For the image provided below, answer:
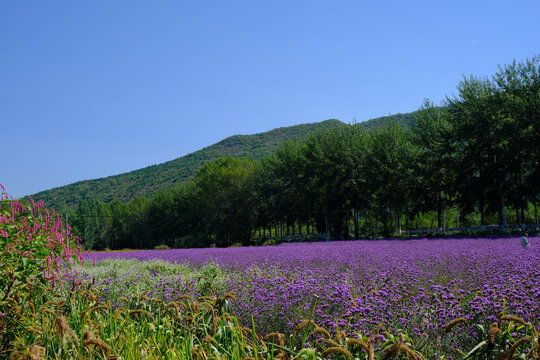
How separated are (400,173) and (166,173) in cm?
13856

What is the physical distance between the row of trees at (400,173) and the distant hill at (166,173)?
9432 cm

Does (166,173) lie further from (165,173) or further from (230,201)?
(230,201)

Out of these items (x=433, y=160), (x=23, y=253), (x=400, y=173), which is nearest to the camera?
(x=23, y=253)

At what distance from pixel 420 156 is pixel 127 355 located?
104 ft

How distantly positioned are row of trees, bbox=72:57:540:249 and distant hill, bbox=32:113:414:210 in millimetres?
94318

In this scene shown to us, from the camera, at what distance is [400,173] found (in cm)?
3238

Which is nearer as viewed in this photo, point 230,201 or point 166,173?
point 230,201

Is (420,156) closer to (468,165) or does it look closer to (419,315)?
(468,165)

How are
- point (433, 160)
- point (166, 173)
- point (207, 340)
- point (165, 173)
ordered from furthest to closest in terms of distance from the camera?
point (165, 173) → point (166, 173) → point (433, 160) → point (207, 340)

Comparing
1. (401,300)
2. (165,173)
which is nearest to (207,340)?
(401,300)

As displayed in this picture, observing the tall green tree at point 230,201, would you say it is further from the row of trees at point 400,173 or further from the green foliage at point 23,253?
the green foliage at point 23,253

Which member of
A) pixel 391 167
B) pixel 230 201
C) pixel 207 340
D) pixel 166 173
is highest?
pixel 166 173

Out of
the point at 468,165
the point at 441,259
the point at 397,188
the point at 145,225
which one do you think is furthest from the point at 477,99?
the point at 145,225

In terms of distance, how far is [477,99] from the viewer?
2709 cm
